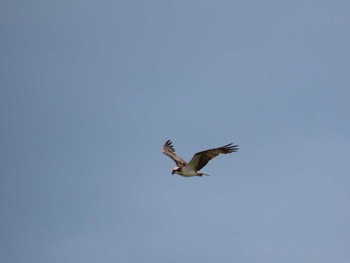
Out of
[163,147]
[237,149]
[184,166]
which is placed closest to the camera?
[237,149]

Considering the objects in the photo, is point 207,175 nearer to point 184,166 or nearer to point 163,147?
point 184,166

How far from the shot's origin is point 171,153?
8144cm

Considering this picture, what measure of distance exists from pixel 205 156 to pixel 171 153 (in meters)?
8.01

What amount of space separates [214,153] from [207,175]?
1.99 m

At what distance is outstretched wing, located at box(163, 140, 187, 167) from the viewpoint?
77.9 metres

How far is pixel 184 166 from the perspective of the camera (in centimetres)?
7638

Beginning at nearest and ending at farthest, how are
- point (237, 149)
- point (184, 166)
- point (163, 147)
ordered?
point (237, 149) < point (184, 166) < point (163, 147)

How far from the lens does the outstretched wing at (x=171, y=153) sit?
77.9 meters

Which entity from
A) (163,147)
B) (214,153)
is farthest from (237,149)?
(163,147)

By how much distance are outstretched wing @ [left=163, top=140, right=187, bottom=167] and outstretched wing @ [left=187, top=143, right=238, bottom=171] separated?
210 centimetres

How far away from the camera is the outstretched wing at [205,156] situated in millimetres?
72125

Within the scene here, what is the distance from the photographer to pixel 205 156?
73.8 meters

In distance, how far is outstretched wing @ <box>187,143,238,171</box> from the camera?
2840 inches

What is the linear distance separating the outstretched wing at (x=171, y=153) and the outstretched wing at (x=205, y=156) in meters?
2.10
